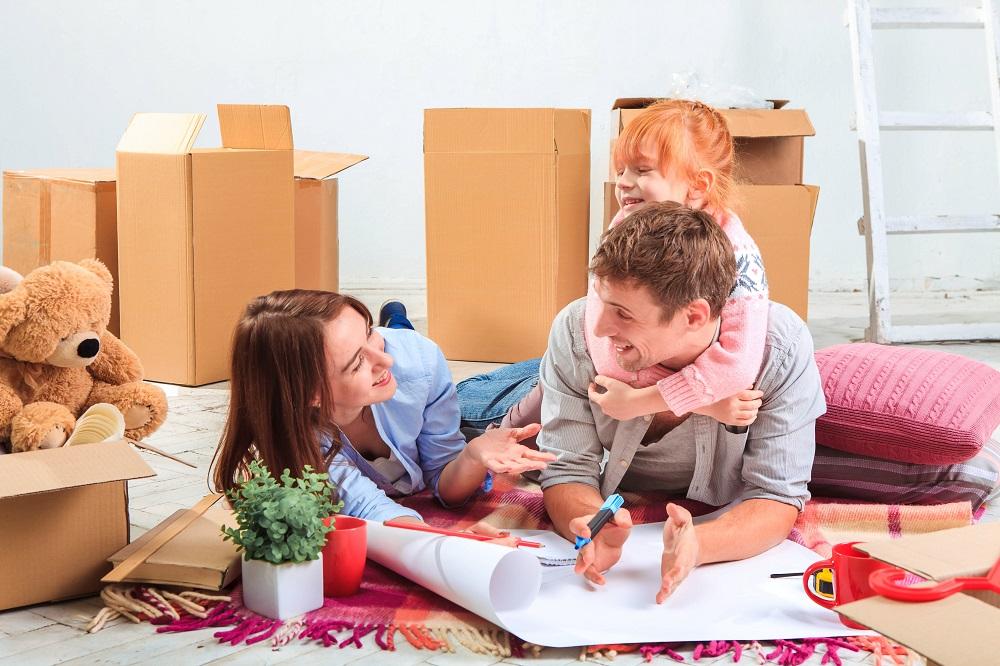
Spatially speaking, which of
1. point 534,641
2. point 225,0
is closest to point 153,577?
point 534,641

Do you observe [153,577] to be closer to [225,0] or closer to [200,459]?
[200,459]

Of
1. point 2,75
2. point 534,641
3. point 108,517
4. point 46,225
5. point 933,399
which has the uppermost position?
point 2,75

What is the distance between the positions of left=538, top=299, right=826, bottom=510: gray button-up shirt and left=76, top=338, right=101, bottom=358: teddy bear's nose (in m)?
0.73

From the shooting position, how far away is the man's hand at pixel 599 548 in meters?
1.35

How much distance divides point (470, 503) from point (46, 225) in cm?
151

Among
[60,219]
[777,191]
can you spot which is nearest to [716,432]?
[777,191]

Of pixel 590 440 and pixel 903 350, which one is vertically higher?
pixel 903 350

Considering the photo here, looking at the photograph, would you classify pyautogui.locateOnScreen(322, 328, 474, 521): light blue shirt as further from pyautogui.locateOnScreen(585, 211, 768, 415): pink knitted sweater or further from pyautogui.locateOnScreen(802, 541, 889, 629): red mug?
pyautogui.locateOnScreen(802, 541, 889, 629): red mug

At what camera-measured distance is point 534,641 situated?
1.20 meters

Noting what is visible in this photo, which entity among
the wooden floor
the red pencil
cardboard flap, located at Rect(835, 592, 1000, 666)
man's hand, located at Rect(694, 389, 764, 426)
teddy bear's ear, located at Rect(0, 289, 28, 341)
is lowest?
the wooden floor

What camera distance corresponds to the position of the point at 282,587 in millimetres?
1263

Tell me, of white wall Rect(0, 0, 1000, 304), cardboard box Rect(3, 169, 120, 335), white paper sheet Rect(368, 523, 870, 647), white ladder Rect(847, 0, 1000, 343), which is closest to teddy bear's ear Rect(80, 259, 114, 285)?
white paper sheet Rect(368, 523, 870, 647)

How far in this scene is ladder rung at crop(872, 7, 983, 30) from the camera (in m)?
3.18

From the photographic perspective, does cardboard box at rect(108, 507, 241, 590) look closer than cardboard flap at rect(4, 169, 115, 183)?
Yes
